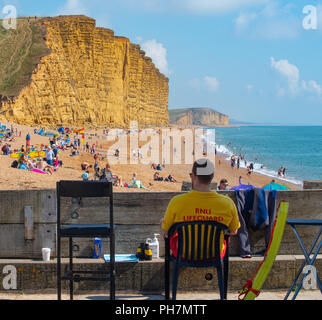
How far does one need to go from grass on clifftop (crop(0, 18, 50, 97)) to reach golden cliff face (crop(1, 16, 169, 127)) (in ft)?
4.32

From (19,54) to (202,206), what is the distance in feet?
223

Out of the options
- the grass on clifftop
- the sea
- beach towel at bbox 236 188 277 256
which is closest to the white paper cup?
beach towel at bbox 236 188 277 256

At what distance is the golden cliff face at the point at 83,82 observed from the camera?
59312 millimetres

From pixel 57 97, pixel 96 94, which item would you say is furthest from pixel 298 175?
pixel 96 94

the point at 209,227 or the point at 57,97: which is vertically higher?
the point at 57,97

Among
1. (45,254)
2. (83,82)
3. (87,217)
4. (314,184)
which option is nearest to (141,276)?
(87,217)

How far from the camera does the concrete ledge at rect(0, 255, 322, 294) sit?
16.4ft

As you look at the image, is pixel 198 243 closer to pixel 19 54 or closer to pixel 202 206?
pixel 202 206

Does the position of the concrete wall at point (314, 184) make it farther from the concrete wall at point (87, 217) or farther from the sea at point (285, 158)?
the sea at point (285, 158)

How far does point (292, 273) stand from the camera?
512cm

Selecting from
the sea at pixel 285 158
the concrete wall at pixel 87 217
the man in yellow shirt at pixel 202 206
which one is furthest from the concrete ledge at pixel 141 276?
the sea at pixel 285 158

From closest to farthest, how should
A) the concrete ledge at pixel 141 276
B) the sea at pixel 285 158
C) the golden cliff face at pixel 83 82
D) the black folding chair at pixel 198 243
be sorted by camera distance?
the black folding chair at pixel 198 243, the concrete ledge at pixel 141 276, the sea at pixel 285 158, the golden cliff face at pixel 83 82
